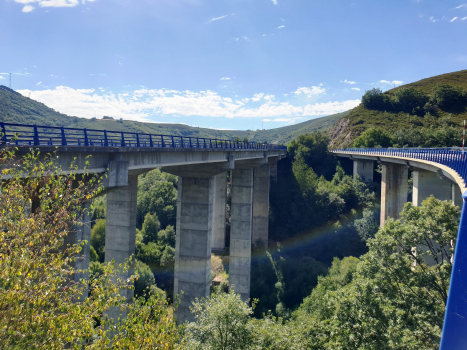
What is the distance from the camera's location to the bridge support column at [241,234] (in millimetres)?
33906

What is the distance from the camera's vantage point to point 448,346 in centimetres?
406

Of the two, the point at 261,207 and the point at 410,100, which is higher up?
the point at 410,100

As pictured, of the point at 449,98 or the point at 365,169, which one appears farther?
the point at 449,98

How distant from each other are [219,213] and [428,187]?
92.9 feet

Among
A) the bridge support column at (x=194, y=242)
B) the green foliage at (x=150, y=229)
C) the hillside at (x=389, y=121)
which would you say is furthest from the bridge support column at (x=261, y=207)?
the hillside at (x=389, y=121)

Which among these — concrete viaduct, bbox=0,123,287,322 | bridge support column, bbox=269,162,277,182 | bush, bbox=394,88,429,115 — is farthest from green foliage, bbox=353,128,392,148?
concrete viaduct, bbox=0,123,287,322

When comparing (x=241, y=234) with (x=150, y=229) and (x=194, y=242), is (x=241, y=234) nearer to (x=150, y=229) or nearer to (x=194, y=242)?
(x=194, y=242)

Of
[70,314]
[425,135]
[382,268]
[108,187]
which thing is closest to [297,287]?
[382,268]

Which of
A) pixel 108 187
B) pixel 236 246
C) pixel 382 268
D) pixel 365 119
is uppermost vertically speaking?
pixel 365 119

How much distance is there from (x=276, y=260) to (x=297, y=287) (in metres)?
7.20

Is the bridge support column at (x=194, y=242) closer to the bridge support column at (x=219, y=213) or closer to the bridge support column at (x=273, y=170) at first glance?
the bridge support column at (x=219, y=213)

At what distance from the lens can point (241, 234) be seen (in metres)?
34.8

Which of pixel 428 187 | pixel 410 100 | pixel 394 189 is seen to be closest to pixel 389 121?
pixel 410 100

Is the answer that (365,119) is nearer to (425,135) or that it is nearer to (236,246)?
(425,135)
